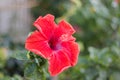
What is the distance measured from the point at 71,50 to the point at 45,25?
0.33ft

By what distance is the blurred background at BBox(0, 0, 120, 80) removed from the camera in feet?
4.99

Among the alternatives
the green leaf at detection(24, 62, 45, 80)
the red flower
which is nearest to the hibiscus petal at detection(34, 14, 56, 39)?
the red flower

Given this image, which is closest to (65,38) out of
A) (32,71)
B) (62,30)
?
(62,30)

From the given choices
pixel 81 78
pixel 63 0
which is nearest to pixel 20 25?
pixel 63 0

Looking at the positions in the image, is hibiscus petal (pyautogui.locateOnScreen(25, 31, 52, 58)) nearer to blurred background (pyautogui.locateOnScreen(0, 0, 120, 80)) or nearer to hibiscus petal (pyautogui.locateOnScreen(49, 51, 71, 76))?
hibiscus petal (pyautogui.locateOnScreen(49, 51, 71, 76))

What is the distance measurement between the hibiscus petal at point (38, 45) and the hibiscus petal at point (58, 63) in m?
0.02

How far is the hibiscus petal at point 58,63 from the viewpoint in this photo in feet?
3.32

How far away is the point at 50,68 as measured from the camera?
101 cm

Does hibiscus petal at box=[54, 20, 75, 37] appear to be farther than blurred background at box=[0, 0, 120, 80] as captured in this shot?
No

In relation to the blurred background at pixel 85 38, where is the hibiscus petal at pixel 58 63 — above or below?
above

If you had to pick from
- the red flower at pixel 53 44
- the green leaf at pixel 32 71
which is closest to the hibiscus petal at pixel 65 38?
the red flower at pixel 53 44

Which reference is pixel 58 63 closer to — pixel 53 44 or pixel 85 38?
pixel 53 44

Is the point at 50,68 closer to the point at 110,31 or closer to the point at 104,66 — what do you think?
the point at 104,66

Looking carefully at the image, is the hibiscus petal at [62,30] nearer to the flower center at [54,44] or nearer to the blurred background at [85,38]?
the flower center at [54,44]
